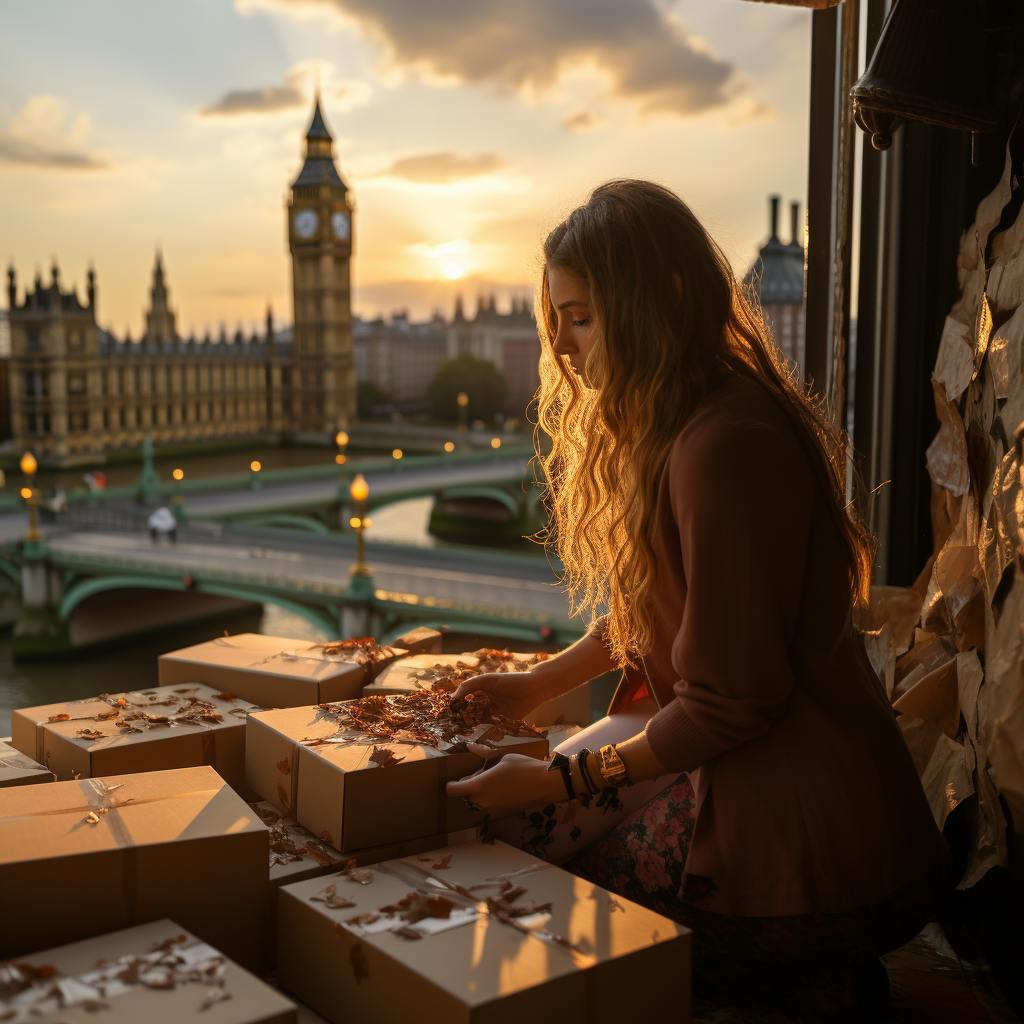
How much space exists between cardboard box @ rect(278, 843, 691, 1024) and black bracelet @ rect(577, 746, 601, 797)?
12 centimetres

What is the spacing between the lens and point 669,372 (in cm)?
135

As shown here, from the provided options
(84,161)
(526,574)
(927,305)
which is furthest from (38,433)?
(927,305)

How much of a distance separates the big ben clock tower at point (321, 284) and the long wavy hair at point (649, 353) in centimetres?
4567

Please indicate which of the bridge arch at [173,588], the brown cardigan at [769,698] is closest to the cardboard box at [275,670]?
the brown cardigan at [769,698]

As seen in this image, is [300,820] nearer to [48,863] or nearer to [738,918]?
[48,863]

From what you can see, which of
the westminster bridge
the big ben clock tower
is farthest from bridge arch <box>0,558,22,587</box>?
the big ben clock tower

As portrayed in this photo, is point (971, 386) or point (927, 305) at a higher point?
point (927, 305)

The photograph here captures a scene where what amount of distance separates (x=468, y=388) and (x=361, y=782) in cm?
4830

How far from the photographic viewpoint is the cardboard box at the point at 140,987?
37.0 inches

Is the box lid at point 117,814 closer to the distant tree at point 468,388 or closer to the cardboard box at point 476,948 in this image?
the cardboard box at point 476,948

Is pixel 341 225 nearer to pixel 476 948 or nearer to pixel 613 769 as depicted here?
pixel 613 769

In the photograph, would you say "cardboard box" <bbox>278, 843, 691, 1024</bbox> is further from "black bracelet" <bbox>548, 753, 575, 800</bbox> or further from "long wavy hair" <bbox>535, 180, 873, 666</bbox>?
"long wavy hair" <bbox>535, 180, 873, 666</bbox>

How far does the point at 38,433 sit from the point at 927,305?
3460cm

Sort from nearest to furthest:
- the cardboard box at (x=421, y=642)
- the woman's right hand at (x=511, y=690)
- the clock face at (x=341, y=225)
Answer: the woman's right hand at (x=511, y=690) → the cardboard box at (x=421, y=642) → the clock face at (x=341, y=225)
